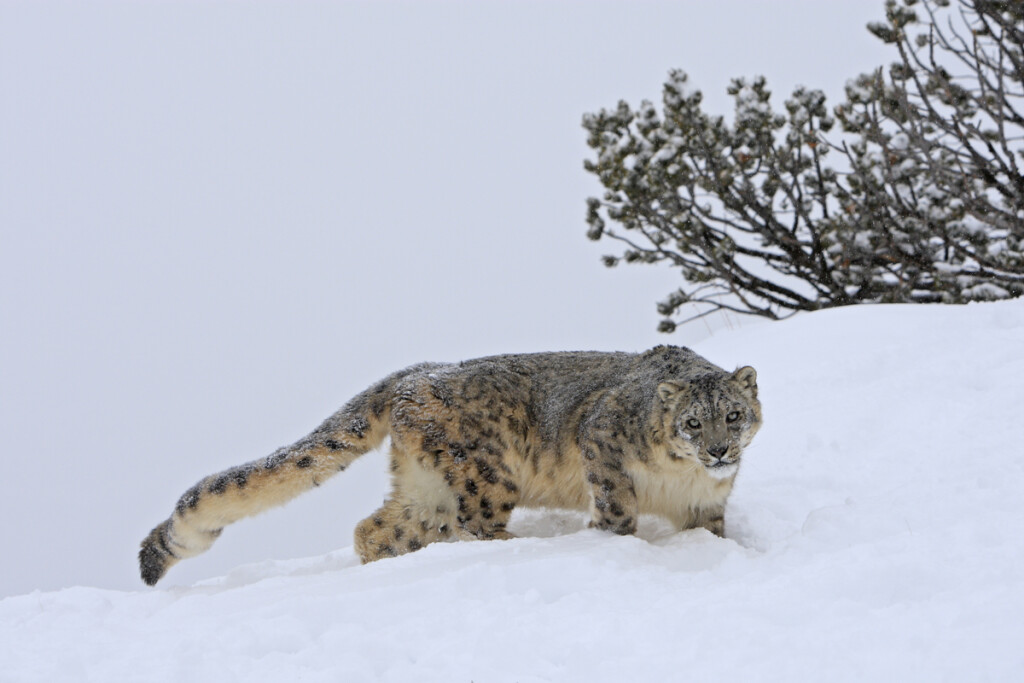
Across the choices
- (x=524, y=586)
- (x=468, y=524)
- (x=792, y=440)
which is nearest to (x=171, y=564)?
(x=468, y=524)

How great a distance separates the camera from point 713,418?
5.47 metres

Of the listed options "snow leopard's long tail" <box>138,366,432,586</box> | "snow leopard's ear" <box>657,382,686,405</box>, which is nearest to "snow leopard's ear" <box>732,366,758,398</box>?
"snow leopard's ear" <box>657,382,686,405</box>

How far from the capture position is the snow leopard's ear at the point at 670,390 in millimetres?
5723

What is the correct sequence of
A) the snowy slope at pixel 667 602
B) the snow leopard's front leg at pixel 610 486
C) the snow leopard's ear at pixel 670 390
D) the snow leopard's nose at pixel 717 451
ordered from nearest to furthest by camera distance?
the snowy slope at pixel 667 602 → the snow leopard's nose at pixel 717 451 → the snow leopard's ear at pixel 670 390 → the snow leopard's front leg at pixel 610 486

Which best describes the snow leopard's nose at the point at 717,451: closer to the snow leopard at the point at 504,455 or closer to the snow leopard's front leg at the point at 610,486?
the snow leopard at the point at 504,455

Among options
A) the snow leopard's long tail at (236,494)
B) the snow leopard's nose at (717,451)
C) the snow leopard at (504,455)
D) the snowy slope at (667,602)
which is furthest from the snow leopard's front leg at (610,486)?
the snow leopard's long tail at (236,494)

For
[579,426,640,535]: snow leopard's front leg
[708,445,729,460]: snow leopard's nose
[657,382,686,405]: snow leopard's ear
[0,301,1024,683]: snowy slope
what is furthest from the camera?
[579,426,640,535]: snow leopard's front leg

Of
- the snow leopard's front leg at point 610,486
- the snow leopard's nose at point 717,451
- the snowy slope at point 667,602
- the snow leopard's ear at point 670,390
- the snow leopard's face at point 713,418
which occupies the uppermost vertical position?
the snow leopard's ear at point 670,390

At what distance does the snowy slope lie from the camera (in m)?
3.73

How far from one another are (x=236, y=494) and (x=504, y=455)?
5.54ft

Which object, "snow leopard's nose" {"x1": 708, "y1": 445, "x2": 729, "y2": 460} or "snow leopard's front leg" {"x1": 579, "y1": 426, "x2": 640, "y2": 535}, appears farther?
"snow leopard's front leg" {"x1": 579, "y1": 426, "x2": 640, "y2": 535}

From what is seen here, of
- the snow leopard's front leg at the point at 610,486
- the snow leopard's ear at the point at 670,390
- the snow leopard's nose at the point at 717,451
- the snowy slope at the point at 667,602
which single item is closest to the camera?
the snowy slope at the point at 667,602

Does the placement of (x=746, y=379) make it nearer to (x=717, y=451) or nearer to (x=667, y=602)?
(x=717, y=451)

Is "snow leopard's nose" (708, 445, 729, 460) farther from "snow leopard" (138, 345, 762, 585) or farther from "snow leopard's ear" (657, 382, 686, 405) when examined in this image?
"snow leopard's ear" (657, 382, 686, 405)
